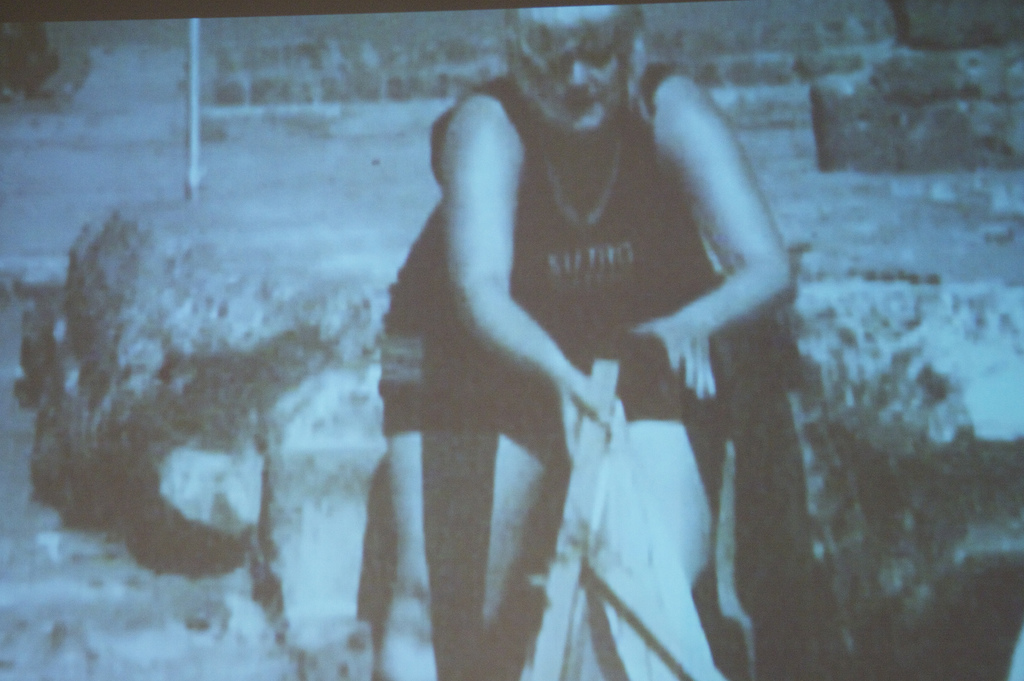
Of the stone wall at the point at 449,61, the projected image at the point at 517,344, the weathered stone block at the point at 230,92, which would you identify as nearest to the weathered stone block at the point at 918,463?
the projected image at the point at 517,344

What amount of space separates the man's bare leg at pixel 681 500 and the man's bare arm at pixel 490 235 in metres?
0.17

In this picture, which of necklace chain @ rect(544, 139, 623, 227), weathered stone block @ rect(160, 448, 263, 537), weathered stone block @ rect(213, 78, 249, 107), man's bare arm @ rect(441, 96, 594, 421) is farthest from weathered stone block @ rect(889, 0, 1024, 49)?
weathered stone block @ rect(160, 448, 263, 537)

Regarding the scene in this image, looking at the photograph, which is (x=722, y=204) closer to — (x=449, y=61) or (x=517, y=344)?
(x=517, y=344)

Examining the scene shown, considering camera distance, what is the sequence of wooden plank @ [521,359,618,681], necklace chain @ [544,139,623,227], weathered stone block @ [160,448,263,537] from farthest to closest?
necklace chain @ [544,139,623,227], weathered stone block @ [160,448,263,537], wooden plank @ [521,359,618,681]

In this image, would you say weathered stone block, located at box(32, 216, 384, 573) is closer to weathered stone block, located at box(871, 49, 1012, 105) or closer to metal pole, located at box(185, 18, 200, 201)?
metal pole, located at box(185, 18, 200, 201)

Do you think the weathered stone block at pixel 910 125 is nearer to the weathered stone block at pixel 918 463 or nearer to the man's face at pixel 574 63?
the weathered stone block at pixel 918 463

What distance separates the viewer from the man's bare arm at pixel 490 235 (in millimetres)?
2102

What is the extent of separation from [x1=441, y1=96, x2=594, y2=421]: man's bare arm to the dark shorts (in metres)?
0.06

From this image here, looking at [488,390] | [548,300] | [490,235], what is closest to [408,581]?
[488,390]

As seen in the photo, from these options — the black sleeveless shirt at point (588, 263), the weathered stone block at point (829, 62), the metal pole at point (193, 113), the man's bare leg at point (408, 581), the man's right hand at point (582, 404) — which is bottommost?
the man's bare leg at point (408, 581)

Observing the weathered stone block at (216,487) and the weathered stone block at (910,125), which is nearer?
the weathered stone block at (216,487)

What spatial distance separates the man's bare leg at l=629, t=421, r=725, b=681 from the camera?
1.96 metres

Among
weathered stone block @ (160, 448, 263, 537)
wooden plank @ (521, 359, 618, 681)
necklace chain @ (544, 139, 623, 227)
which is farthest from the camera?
necklace chain @ (544, 139, 623, 227)

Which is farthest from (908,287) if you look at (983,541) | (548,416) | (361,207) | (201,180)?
(201,180)
